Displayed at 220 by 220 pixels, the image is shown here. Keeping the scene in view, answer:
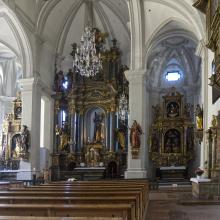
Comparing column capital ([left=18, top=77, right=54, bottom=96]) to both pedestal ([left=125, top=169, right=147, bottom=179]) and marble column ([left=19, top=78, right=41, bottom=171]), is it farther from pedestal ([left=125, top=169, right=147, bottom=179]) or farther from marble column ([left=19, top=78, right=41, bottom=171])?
pedestal ([left=125, top=169, right=147, bottom=179])

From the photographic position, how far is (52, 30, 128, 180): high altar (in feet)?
74.8

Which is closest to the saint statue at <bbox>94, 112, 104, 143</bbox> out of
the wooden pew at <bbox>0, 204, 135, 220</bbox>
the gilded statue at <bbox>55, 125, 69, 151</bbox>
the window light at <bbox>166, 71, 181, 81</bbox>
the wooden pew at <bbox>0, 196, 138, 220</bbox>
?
the gilded statue at <bbox>55, 125, 69, 151</bbox>

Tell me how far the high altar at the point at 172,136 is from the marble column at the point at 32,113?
6.87 meters

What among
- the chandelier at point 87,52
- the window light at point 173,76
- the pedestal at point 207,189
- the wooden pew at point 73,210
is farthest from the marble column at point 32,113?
the wooden pew at point 73,210

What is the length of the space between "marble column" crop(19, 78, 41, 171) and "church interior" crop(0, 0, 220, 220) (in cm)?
5

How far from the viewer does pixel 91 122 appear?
24.5 m

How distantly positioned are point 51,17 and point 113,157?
8.81m

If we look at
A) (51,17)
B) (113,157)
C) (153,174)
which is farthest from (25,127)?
(153,174)

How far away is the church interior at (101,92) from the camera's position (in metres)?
19.3

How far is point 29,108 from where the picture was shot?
20594 mm

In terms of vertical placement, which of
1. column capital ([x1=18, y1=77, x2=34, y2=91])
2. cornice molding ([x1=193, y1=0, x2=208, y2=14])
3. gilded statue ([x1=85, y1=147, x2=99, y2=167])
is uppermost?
cornice molding ([x1=193, y1=0, x2=208, y2=14])

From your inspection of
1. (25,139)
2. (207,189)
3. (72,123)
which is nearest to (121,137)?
(72,123)

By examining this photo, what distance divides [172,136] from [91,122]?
5.01 metres

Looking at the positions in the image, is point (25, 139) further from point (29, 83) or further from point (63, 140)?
point (63, 140)
